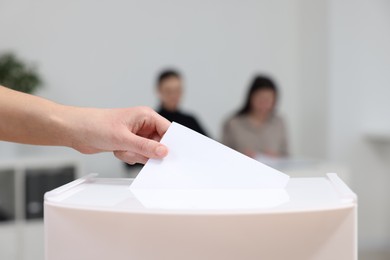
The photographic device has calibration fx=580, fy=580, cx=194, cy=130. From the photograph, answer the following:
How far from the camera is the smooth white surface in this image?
32.1 inches

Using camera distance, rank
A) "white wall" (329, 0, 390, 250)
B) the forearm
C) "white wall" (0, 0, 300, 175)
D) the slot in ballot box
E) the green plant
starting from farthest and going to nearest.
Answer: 1. "white wall" (329, 0, 390, 250)
2. "white wall" (0, 0, 300, 175)
3. the green plant
4. the forearm
5. the slot in ballot box

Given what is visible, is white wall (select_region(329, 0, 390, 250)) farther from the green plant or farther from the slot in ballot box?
the slot in ballot box

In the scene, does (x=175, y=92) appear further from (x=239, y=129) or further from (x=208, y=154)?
(x=208, y=154)

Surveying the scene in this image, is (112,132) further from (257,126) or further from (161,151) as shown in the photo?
(257,126)

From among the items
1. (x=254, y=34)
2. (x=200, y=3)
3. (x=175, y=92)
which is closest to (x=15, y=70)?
(x=175, y=92)

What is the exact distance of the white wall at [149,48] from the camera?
4141mm

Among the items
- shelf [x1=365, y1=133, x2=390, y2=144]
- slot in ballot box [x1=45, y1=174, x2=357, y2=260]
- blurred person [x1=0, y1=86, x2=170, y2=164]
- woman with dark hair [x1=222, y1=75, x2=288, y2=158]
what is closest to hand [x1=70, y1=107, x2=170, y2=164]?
blurred person [x1=0, y1=86, x2=170, y2=164]

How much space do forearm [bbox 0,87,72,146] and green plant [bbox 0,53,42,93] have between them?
2953 millimetres

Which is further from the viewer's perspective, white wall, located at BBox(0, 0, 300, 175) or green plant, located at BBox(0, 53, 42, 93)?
white wall, located at BBox(0, 0, 300, 175)

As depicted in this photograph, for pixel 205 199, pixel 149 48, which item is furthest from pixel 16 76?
pixel 205 199

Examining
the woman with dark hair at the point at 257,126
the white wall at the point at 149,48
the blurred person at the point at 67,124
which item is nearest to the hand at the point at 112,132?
the blurred person at the point at 67,124

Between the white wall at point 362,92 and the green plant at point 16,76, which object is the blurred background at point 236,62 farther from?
the green plant at point 16,76

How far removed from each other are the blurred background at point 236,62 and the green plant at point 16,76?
25 cm

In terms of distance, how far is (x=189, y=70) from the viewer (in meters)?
4.42
